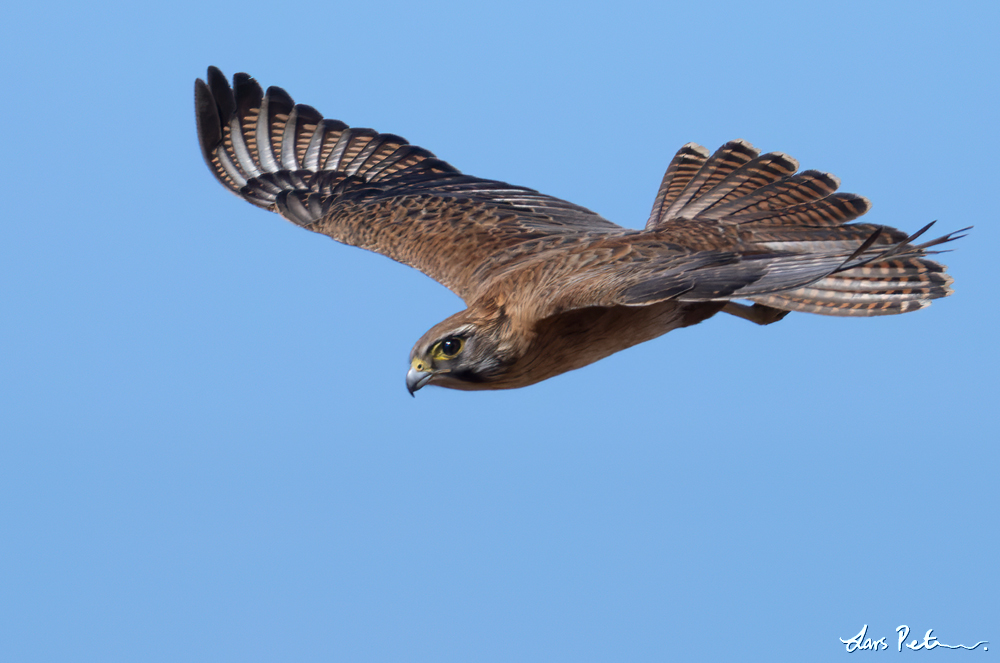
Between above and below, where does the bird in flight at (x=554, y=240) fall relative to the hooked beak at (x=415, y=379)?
above

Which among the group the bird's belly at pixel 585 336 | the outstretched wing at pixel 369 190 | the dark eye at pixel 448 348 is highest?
the outstretched wing at pixel 369 190

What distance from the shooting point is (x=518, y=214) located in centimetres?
930

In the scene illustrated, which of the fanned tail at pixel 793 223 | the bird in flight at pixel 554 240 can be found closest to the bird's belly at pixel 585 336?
the bird in flight at pixel 554 240

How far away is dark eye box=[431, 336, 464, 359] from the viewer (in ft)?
→ 23.0

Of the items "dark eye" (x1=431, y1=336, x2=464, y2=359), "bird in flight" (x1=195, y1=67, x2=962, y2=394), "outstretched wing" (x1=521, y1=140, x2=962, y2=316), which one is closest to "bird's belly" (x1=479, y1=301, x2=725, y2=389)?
"bird in flight" (x1=195, y1=67, x2=962, y2=394)

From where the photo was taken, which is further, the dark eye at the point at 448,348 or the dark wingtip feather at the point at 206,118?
the dark wingtip feather at the point at 206,118

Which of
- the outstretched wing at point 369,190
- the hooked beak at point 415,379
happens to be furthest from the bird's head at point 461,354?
the outstretched wing at point 369,190

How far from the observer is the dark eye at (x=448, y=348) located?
23.0ft

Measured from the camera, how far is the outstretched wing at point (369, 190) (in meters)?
8.95

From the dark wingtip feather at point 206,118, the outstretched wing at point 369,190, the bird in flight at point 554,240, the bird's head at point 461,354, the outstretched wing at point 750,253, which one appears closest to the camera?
the outstretched wing at point 750,253

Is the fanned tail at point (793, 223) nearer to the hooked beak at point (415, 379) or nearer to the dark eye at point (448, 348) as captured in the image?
the dark eye at point (448, 348)

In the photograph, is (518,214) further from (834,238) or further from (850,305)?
(850,305)

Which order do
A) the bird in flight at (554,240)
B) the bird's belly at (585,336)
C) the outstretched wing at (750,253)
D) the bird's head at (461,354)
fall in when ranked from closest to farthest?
the outstretched wing at (750,253) < the bird in flight at (554,240) < the bird's head at (461,354) < the bird's belly at (585,336)

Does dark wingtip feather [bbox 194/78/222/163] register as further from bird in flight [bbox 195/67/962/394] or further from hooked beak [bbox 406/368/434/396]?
hooked beak [bbox 406/368/434/396]
